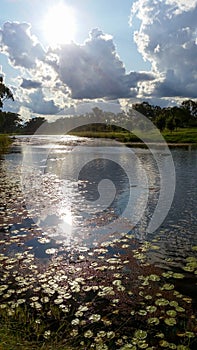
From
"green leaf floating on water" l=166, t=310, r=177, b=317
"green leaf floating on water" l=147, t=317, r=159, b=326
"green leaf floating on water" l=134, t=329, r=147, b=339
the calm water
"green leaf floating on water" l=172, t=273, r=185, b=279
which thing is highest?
the calm water

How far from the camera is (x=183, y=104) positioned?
165m

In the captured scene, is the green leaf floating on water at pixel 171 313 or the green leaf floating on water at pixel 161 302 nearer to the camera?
the green leaf floating on water at pixel 171 313

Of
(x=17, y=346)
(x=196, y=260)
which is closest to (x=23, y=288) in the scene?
(x=17, y=346)

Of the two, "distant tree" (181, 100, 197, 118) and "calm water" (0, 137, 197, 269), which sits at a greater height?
"distant tree" (181, 100, 197, 118)

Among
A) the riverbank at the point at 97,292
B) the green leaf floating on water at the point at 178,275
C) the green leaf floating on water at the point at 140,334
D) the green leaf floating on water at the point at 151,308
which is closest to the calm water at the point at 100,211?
the riverbank at the point at 97,292

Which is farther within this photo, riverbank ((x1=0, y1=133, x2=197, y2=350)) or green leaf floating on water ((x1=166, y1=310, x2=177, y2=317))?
green leaf floating on water ((x1=166, y1=310, x2=177, y2=317))

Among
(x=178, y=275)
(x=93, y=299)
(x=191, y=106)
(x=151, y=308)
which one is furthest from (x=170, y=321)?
(x=191, y=106)

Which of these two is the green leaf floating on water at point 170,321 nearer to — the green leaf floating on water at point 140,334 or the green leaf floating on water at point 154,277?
the green leaf floating on water at point 140,334

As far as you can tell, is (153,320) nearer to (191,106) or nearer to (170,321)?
(170,321)

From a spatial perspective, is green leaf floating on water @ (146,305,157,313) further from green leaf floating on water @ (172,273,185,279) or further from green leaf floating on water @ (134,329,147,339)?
green leaf floating on water @ (172,273,185,279)

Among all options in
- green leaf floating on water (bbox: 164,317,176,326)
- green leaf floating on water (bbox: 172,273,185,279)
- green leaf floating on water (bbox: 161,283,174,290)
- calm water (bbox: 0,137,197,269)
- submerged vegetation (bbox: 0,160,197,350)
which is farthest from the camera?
calm water (bbox: 0,137,197,269)

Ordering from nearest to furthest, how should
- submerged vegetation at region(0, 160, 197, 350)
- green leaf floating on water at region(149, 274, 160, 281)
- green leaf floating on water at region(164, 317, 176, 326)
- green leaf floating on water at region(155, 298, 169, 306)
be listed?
1. submerged vegetation at region(0, 160, 197, 350)
2. green leaf floating on water at region(164, 317, 176, 326)
3. green leaf floating on water at region(155, 298, 169, 306)
4. green leaf floating on water at region(149, 274, 160, 281)

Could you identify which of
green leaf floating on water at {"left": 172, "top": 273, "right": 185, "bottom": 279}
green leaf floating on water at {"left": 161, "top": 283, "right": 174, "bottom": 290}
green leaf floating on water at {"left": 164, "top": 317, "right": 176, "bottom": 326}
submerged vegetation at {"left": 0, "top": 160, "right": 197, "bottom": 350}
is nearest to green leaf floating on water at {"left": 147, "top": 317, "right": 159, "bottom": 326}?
submerged vegetation at {"left": 0, "top": 160, "right": 197, "bottom": 350}

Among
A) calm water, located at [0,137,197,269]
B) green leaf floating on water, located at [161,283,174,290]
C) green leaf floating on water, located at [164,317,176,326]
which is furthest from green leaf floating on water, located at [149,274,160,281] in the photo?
green leaf floating on water, located at [164,317,176,326]
